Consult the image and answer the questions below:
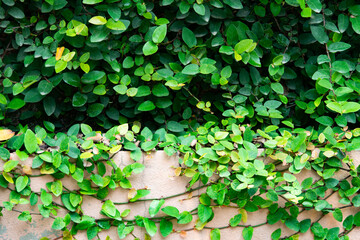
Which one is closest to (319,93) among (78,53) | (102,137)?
(102,137)

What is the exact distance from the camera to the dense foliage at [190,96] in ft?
6.00

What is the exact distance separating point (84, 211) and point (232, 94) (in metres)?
1.05

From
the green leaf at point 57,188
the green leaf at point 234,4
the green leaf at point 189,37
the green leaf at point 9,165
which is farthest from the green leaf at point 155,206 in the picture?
the green leaf at point 234,4

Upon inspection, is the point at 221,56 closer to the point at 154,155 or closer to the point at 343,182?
the point at 154,155

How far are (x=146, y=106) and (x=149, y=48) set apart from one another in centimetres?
32

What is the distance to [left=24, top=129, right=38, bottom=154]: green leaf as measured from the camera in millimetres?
1742

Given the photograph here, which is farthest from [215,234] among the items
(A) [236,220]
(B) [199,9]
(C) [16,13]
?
(C) [16,13]

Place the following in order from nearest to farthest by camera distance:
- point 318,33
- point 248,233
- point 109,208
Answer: point 109,208 < point 248,233 < point 318,33

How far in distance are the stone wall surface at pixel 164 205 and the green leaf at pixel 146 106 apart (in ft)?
1.03

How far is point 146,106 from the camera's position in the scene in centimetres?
212

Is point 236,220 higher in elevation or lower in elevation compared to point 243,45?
lower

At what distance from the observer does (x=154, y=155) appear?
189cm

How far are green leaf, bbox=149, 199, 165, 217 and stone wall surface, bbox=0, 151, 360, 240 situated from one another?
0.13 ft

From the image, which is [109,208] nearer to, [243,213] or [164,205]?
[164,205]
